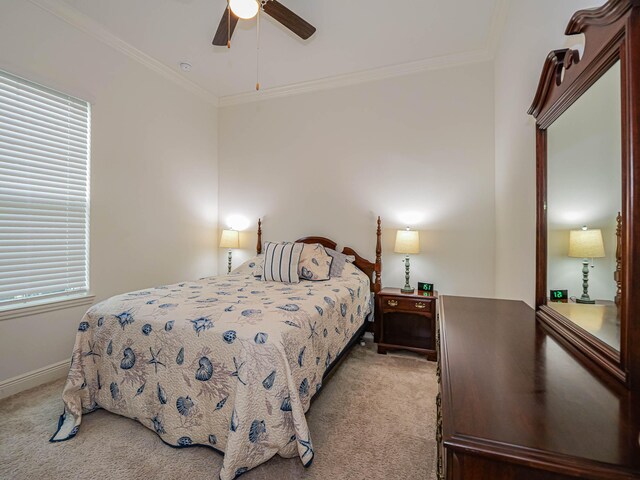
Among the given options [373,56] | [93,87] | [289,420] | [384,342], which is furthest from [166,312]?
[373,56]

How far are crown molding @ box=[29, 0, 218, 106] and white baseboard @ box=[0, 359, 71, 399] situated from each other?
282 cm

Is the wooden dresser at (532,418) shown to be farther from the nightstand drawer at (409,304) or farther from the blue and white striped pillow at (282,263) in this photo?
the blue and white striped pillow at (282,263)

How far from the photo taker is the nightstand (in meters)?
2.96

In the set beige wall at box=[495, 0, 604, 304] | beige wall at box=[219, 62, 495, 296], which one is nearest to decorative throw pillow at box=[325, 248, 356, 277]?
beige wall at box=[219, 62, 495, 296]

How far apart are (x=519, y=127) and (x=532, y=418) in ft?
6.65

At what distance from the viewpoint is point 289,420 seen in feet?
5.04

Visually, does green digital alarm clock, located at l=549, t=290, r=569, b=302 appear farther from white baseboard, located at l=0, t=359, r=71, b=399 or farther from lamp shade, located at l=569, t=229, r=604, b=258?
white baseboard, located at l=0, t=359, r=71, b=399

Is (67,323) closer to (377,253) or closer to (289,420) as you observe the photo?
(289,420)

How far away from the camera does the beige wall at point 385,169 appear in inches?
124

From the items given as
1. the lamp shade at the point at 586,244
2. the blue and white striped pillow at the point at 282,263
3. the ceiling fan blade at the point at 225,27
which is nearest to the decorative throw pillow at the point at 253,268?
the blue and white striped pillow at the point at 282,263

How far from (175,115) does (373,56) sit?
7.70 feet

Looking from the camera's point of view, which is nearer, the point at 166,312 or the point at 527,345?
the point at 527,345

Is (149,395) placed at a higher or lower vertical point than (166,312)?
lower

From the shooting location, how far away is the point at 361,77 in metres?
3.52
